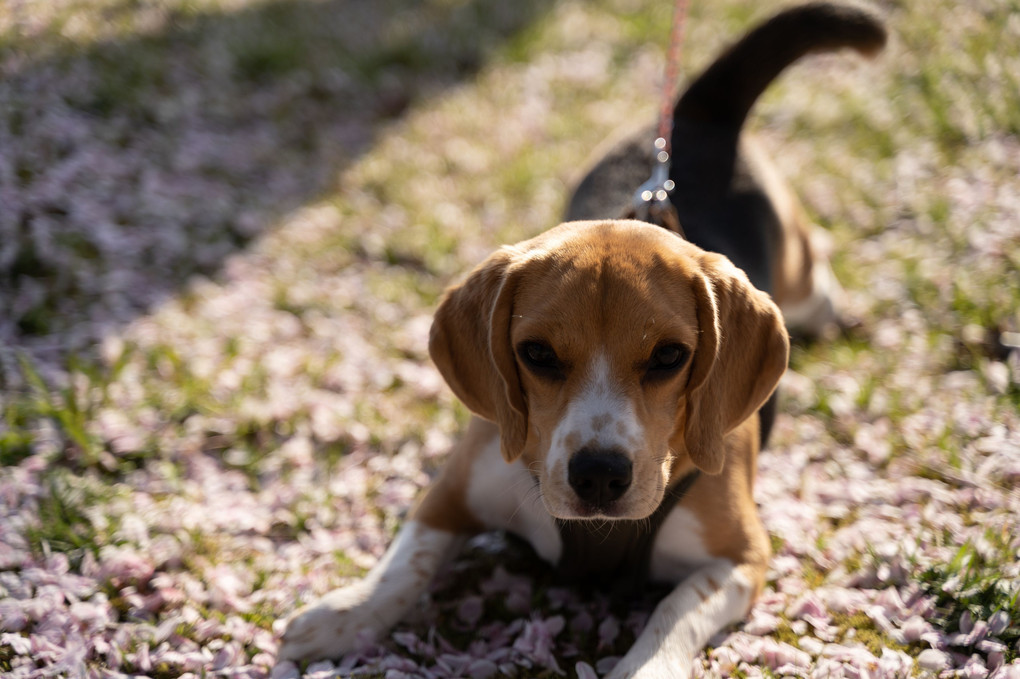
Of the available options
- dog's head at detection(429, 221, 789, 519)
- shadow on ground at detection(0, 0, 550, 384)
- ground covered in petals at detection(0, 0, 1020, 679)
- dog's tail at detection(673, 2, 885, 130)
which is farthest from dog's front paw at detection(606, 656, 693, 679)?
shadow on ground at detection(0, 0, 550, 384)

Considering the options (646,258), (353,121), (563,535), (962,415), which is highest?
(646,258)

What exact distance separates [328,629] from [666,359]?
1632mm

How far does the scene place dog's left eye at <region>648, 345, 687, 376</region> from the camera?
293cm

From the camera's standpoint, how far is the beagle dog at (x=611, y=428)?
2875mm

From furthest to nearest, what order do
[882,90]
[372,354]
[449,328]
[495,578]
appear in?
[882,90]
[372,354]
[495,578]
[449,328]

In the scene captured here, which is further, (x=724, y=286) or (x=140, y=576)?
(x=140, y=576)

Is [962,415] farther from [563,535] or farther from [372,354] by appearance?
[372,354]

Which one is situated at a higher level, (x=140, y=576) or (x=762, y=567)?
(x=140, y=576)

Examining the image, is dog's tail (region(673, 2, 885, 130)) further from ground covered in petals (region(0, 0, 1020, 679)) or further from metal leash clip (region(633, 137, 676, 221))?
ground covered in petals (region(0, 0, 1020, 679))

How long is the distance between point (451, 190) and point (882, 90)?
421cm

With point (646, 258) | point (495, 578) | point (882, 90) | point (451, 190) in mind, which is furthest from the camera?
point (882, 90)

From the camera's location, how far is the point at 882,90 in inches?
316

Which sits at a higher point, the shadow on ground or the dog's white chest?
the shadow on ground

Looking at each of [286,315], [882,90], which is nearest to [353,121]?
[286,315]
